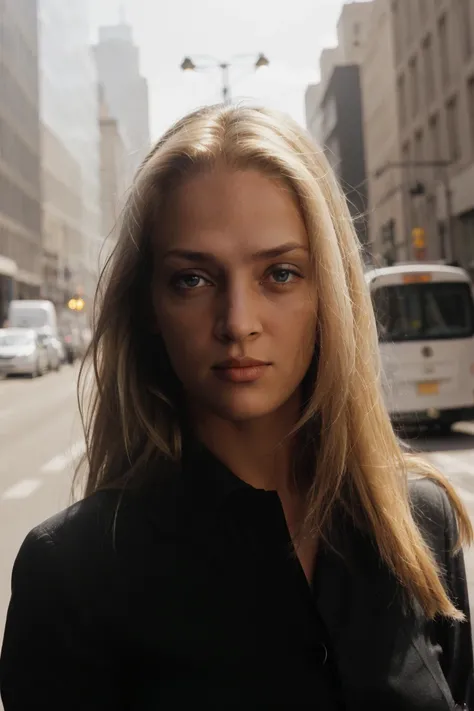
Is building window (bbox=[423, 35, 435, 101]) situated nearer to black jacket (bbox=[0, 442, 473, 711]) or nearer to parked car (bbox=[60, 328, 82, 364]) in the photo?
parked car (bbox=[60, 328, 82, 364])

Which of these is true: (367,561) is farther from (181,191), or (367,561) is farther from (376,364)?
(181,191)

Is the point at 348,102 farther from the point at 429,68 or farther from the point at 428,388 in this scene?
the point at 428,388

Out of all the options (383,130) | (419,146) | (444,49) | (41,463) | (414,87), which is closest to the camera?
(41,463)

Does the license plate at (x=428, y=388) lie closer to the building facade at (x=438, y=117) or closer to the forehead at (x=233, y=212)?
the forehead at (x=233, y=212)

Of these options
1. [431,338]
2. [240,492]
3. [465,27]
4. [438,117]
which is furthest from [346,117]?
[240,492]

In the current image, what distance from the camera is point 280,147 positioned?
1740mm

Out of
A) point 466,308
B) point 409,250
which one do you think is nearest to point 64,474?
point 466,308

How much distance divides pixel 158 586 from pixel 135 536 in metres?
0.08

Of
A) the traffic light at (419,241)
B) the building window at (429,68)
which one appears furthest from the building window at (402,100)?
the traffic light at (419,241)

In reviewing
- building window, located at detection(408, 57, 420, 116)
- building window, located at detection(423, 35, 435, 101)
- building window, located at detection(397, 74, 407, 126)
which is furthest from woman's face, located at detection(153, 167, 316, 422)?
building window, located at detection(397, 74, 407, 126)

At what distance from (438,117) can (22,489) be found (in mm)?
36761

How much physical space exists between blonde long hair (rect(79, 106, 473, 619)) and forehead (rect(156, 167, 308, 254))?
0.02 m

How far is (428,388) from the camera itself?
14.8 metres

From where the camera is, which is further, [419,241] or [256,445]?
[419,241]
